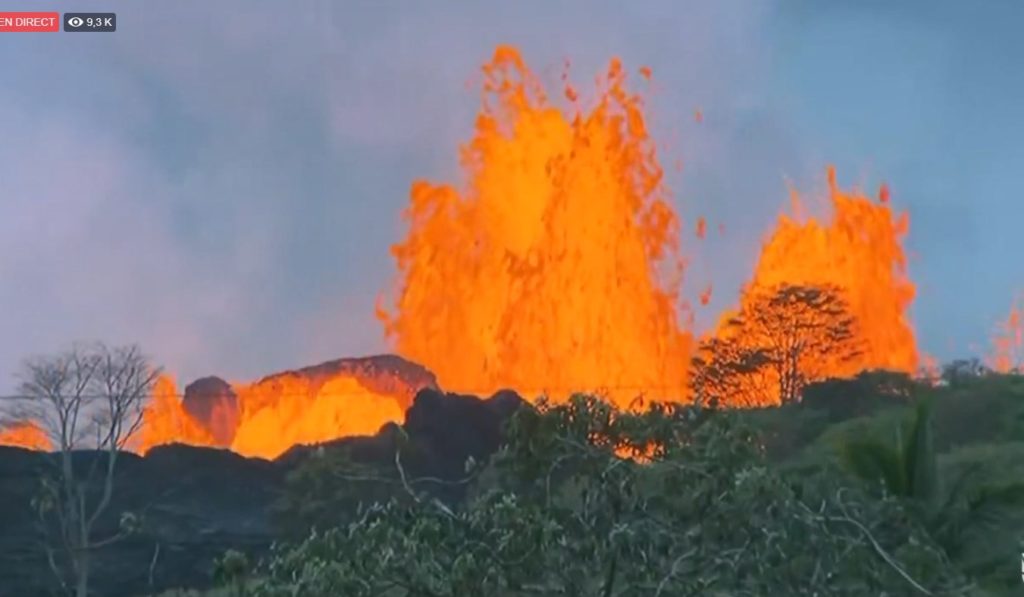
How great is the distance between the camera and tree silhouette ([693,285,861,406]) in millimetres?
50125

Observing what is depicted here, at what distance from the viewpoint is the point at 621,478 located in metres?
9.89

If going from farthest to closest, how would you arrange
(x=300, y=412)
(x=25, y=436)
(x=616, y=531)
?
(x=300, y=412) → (x=25, y=436) → (x=616, y=531)

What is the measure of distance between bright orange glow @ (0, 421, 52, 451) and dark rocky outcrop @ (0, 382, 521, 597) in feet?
1.08

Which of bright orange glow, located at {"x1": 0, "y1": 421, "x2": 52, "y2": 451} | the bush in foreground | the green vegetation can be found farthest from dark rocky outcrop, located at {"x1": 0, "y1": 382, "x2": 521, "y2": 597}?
the bush in foreground

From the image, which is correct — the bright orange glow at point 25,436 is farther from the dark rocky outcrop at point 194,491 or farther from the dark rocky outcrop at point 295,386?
the dark rocky outcrop at point 295,386

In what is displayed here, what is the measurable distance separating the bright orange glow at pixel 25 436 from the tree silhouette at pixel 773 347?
20.0 m

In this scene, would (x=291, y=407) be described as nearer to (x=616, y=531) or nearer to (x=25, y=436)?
(x=25, y=436)

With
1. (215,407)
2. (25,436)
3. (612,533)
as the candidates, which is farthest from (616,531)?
(215,407)

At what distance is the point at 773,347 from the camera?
166 ft

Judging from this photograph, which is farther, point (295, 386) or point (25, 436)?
point (295, 386)

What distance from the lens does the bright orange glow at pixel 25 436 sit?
148ft

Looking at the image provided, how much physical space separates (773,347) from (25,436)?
76.2ft

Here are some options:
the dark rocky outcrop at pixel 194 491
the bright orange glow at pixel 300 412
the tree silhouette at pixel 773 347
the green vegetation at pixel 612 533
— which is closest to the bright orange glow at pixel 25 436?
the dark rocky outcrop at pixel 194 491

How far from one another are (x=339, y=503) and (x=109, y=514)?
38.2 ft
